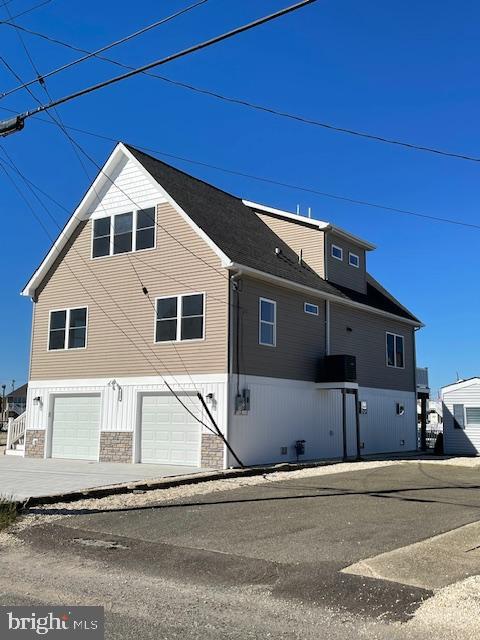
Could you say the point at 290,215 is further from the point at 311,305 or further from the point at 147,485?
the point at 147,485

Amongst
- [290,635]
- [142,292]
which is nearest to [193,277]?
[142,292]

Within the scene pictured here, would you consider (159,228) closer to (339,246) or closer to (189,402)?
(189,402)

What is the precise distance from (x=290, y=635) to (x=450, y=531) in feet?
14.7

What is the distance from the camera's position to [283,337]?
1991cm

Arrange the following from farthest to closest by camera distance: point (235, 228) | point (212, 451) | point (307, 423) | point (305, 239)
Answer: point (305, 239) < point (235, 228) < point (307, 423) < point (212, 451)

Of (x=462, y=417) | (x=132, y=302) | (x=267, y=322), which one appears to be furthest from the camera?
(x=462, y=417)

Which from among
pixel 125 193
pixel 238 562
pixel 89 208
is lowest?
pixel 238 562

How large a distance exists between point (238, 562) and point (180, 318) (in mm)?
12051

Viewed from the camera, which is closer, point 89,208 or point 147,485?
point 147,485

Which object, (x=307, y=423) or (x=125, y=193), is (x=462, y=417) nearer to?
(x=307, y=423)

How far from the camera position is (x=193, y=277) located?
18828 mm

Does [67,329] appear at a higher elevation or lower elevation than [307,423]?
higher

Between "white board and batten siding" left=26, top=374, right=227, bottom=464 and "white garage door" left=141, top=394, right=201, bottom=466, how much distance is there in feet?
0.15

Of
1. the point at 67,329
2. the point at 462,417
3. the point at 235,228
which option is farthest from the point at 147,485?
the point at 462,417
